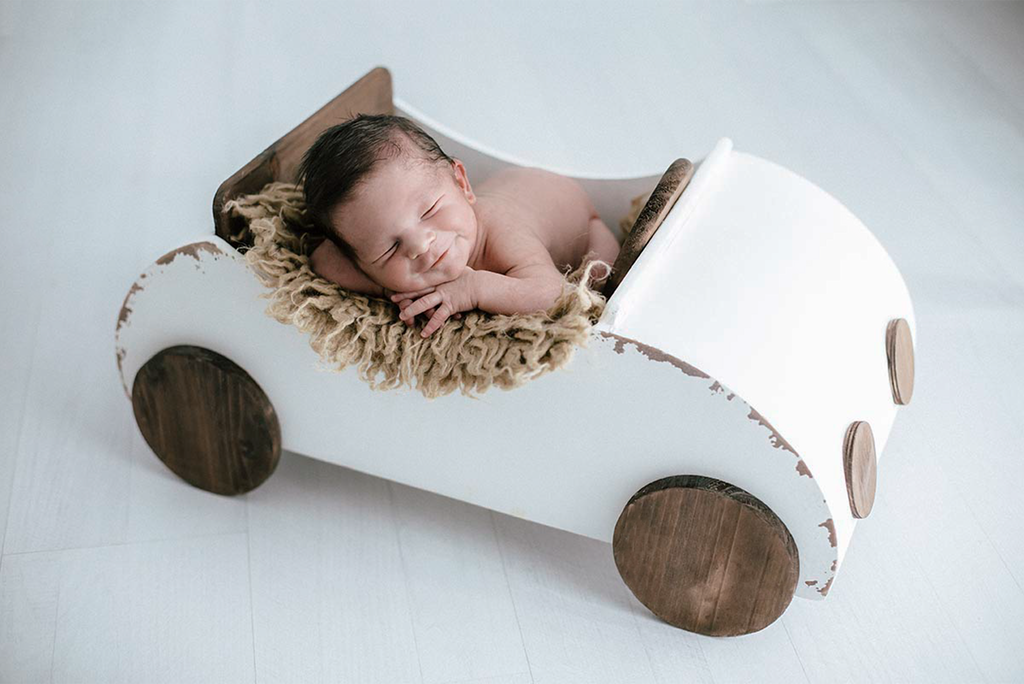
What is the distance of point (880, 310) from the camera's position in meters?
1.15

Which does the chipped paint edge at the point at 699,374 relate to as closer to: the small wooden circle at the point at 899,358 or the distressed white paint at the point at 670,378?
the distressed white paint at the point at 670,378

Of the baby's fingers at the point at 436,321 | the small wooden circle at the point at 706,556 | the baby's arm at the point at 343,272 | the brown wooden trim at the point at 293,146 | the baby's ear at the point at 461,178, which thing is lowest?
the small wooden circle at the point at 706,556

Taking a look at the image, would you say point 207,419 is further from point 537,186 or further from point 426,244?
point 537,186

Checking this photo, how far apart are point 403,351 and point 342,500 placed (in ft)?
1.07

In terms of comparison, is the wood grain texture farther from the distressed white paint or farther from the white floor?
the white floor

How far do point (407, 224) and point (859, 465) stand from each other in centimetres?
50

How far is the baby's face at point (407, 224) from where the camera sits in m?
1.00

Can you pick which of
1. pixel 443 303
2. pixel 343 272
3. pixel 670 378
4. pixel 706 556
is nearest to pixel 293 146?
pixel 343 272

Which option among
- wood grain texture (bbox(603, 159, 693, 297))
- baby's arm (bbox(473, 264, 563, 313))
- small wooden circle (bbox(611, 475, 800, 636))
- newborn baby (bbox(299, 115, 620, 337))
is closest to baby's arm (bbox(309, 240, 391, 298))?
newborn baby (bbox(299, 115, 620, 337))

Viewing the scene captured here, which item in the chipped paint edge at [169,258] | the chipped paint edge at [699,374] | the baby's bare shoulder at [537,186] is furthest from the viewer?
the baby's bare shoulder at [537,186]

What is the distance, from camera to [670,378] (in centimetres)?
96

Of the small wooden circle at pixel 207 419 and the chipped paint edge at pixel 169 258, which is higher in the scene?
the chipped paint edge at pixel 169 258

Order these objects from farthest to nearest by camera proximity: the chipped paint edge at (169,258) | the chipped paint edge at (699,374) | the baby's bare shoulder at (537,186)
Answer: the baby's bare shoulder at (537,186)
the chipped paint edge at (169,258)
the chipped paint edge at (699,374)

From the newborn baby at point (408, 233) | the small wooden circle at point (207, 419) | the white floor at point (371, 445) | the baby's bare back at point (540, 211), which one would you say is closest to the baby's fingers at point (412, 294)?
the newborn baby at point (408, 233)
